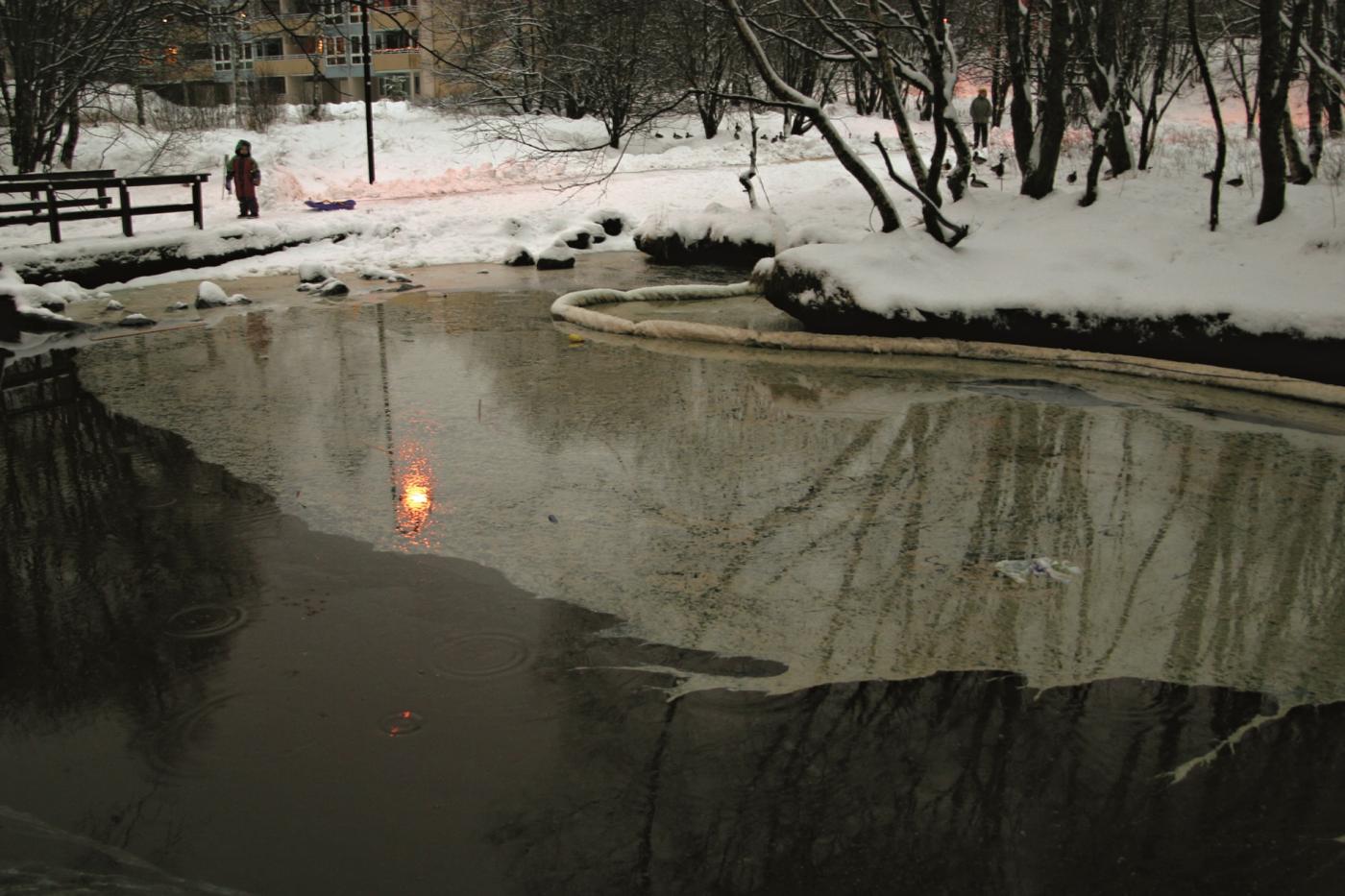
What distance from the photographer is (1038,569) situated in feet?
16.5

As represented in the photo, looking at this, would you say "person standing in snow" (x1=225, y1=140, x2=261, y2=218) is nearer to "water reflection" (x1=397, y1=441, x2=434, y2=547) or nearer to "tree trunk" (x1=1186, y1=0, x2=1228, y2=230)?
"water reflection" (x1=397, y1=441, x2=434, y2=547)

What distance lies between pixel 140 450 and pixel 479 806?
4.64m

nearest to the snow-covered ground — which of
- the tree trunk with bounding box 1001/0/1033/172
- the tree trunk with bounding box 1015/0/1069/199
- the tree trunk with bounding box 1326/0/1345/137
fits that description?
the tree trunk with bounding box 1015/0/1069/199

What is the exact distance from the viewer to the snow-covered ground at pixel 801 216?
381 inches

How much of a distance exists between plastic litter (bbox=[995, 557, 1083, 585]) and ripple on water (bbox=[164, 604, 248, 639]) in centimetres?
328

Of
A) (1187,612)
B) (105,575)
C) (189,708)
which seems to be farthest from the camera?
(105,575)

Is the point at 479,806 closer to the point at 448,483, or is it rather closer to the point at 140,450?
the point at 448,483

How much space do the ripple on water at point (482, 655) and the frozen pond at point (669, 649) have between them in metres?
0.02

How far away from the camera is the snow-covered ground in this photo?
9.67 meters

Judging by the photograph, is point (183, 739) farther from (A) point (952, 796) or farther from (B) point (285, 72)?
(B) point (285, 72)

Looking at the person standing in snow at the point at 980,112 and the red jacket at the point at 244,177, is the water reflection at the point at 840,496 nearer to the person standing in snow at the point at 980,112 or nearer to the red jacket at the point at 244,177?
the red jacket at the point at 244,177

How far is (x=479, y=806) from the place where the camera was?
329 cm

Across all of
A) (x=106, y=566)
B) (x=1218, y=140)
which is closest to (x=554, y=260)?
(x=1218, y=140)

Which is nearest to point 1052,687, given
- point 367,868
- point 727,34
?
point 367,868
